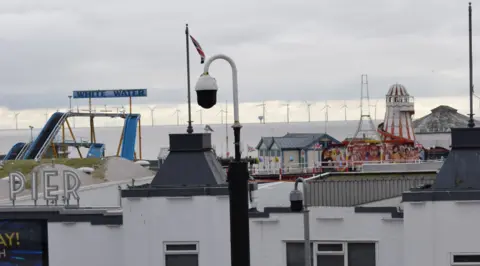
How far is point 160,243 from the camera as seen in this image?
2119cm

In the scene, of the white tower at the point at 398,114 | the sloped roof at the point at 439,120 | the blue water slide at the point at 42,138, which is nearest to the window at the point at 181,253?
the blue water slide at the point at 42,138

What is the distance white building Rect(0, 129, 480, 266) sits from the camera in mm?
19156

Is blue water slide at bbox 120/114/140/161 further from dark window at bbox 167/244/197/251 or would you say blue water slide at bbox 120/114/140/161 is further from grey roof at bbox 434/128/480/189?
grey roof at bbox 434/128/480/189

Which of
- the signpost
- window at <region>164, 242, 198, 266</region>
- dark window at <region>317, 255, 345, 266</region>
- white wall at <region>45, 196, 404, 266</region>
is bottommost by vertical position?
dark window at <region>317, 255, 345, 266</region>

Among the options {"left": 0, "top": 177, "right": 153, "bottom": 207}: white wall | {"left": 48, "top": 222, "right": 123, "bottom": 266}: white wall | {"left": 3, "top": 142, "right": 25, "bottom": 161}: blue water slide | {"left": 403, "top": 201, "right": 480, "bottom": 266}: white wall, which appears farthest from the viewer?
{"left": 3, "top": 142, "right": 25, "bottom": 161}: blue water slide

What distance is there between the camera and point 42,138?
78312mm

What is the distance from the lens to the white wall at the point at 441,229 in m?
19.0

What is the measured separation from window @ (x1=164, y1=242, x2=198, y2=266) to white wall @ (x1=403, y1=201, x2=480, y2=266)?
19.3 ft

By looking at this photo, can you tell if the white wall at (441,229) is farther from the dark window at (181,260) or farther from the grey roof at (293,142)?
the grey roof at (293,142)

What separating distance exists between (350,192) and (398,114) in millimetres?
79414

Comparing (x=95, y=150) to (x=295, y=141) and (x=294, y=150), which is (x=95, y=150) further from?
(x=295, y=141)

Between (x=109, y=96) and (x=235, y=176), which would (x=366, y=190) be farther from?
(x=109, y=96)

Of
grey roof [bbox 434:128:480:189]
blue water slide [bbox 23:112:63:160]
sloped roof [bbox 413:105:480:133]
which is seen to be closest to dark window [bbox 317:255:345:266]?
grey roof [bbox 434:128:480:189]

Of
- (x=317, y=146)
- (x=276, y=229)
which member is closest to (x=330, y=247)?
(x=276, y=229)
